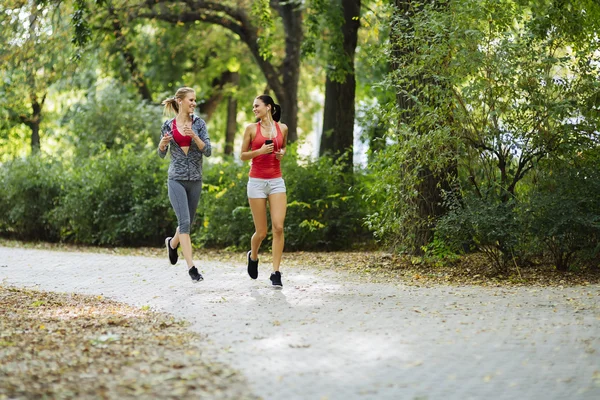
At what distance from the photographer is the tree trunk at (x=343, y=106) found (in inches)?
681

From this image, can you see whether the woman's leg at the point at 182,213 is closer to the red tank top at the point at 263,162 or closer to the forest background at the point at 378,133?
the red tank top at the point at 263,162

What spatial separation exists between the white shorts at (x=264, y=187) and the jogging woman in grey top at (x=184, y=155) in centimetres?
72

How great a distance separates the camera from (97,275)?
11.2m

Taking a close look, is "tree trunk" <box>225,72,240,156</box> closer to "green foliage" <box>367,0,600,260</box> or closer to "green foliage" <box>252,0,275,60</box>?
"green foliage" <box>252,0,275,60</box>

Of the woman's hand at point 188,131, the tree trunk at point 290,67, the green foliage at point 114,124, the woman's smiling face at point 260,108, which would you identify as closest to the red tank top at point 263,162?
the woman's smiling face at point 260,108

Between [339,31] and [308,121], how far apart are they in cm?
1950

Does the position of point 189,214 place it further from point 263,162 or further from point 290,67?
point 290,67

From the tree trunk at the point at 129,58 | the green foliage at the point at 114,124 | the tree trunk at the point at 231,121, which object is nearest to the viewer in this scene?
the tree trunk at the point at 129,58

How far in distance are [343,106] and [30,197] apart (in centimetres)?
719

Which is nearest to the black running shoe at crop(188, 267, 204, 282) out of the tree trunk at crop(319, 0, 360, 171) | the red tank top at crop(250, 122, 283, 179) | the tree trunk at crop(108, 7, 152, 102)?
the red tank top at crop(250, 122, 283, 179)

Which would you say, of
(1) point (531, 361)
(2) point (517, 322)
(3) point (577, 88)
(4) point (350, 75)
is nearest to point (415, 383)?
(1) point (531, 361)

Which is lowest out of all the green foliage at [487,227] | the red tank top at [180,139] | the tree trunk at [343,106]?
the green foliage at [487,227]

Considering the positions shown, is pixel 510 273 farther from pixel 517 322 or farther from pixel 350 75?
pixel 350 75

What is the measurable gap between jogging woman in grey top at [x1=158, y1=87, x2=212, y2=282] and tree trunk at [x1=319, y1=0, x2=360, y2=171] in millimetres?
7809
